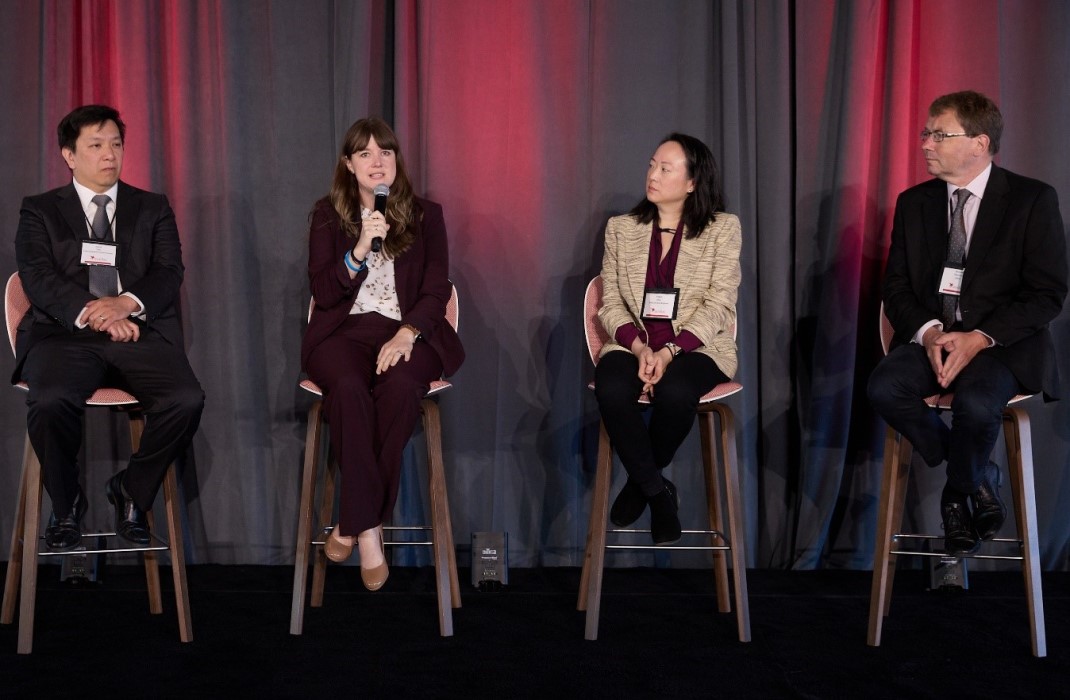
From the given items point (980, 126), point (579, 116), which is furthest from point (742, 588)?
point (579, 116)

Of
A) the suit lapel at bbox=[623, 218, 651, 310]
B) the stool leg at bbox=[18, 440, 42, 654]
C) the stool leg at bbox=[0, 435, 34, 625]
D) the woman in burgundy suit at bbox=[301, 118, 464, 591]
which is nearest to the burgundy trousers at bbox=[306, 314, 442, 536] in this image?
the woman in burgundy suit at bbox=[301, 118, 464, 591]

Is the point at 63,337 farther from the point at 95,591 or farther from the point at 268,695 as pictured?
the point at 268,695

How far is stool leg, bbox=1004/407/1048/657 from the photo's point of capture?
2.85 m

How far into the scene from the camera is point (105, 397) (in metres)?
3.05

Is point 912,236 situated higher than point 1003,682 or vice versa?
point 912,236

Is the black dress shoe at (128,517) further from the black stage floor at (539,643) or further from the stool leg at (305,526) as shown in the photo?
the stool leg at (305,526)

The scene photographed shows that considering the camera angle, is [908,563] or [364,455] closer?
[364,455]

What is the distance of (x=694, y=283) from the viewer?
3.31 m

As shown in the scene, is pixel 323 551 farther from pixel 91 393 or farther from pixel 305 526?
pixel 91 393

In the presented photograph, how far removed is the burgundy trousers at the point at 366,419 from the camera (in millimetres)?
2930

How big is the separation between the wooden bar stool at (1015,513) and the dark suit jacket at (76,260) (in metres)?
2.21

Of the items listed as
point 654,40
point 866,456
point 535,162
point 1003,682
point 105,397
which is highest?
point 654,40

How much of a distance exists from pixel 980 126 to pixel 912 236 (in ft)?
1.23

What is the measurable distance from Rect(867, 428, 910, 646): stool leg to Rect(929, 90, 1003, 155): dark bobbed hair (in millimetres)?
945
